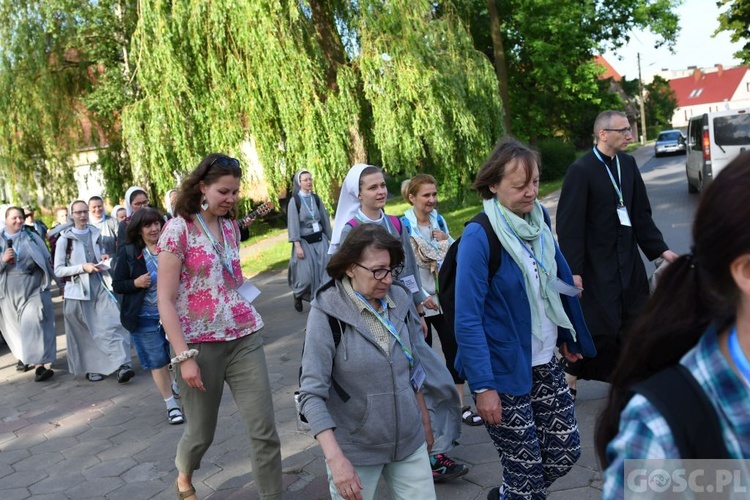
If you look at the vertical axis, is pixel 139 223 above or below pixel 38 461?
above

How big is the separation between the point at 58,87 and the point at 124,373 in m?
9.82

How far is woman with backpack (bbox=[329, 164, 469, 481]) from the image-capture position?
3883 mm

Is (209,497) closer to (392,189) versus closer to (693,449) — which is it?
(693,449)

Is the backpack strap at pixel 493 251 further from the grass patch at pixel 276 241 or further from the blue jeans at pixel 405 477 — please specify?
the grass patch at pixel 276 241

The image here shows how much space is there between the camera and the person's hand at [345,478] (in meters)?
2.51

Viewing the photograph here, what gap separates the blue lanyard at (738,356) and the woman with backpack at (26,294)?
26.1ft

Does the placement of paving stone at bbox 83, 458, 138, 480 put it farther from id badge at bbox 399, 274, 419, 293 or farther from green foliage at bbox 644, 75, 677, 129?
green foliage at bbox 644, 75, 677, 129

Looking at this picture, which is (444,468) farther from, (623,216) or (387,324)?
(623,216)

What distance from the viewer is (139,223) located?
575 centimetres

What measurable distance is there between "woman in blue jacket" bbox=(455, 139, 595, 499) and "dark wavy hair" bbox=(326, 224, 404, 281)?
319mm

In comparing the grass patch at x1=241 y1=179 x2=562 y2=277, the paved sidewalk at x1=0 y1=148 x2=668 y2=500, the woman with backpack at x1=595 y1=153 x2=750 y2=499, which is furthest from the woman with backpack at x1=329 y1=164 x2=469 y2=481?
the grass patch at x1=241 y1=179 x2=562 y2=277

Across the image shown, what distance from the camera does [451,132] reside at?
13625mm

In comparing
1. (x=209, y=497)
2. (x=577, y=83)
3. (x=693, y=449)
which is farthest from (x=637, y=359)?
(x=577, y=83)

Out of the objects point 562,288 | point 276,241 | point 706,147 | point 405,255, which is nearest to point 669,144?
point 706,147
